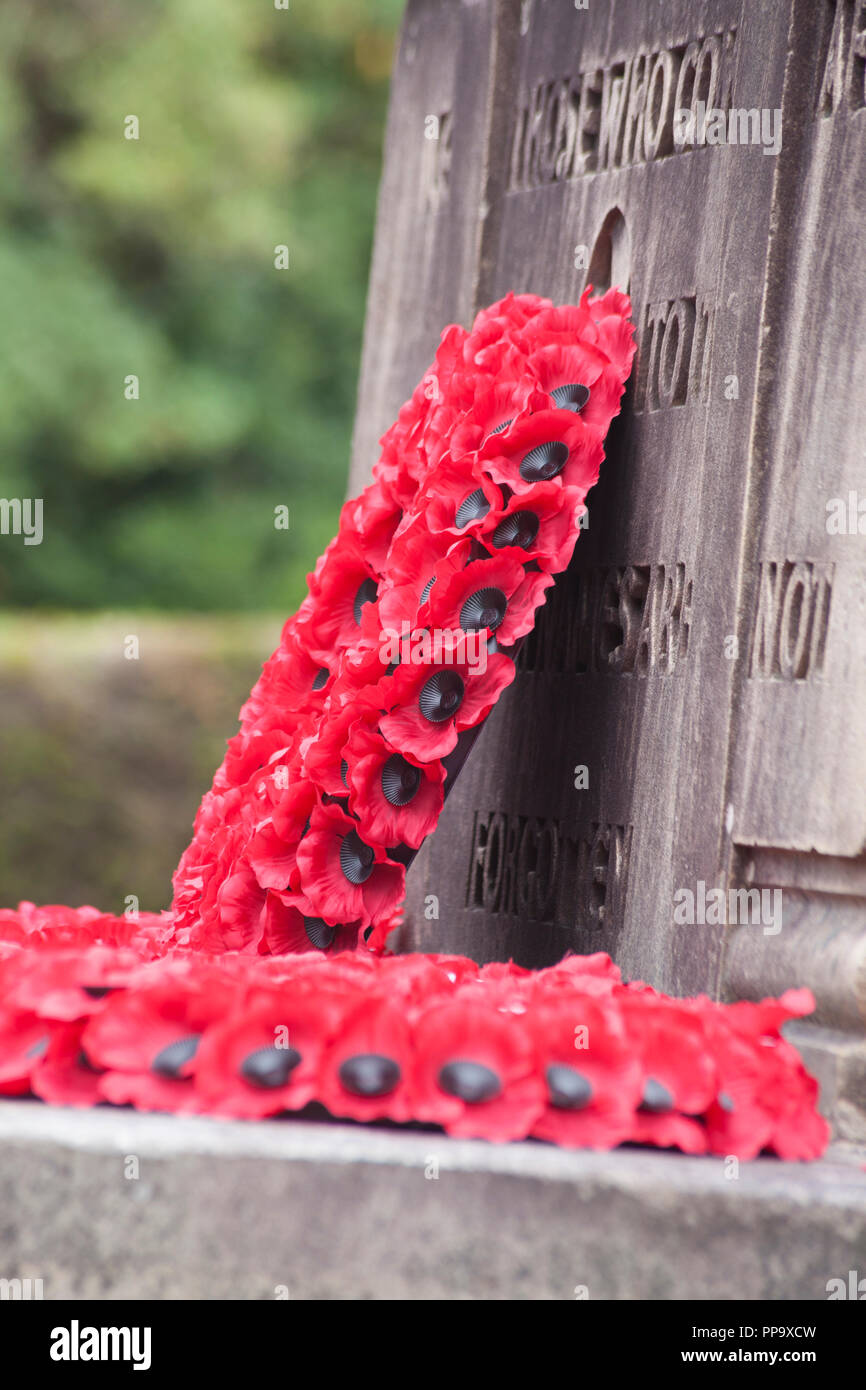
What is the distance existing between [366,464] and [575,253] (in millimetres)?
847

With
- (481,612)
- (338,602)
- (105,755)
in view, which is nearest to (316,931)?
(481,612)

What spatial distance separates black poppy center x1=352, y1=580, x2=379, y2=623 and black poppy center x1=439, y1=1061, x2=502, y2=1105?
117cm

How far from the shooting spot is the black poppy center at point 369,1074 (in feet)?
5.71

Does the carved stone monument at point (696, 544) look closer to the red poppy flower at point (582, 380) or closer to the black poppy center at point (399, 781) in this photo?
the red poppy flower at point (582, 380)

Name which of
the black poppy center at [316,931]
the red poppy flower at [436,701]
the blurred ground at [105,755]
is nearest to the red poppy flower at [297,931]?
the black poppy center at [316,931]

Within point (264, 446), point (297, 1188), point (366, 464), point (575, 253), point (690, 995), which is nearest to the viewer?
point (297, 1188)

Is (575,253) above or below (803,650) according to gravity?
above

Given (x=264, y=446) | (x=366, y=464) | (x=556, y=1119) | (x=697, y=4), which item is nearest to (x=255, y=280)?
(x=264, y=446)

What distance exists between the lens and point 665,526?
2549 mm

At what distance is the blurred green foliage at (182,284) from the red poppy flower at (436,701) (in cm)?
807

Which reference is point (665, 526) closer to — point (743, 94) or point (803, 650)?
point (803, 650)

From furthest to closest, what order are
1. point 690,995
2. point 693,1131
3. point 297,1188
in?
point 690,995, point 693,1131, point 297,1188

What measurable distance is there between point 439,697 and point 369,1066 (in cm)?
72

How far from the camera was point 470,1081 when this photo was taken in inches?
68.6
